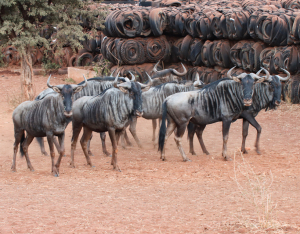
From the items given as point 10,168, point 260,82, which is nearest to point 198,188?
point 260,82

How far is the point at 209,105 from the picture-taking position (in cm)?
791

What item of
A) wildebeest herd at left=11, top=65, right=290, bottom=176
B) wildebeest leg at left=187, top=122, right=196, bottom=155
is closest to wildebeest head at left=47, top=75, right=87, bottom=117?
wildebeest herd at left=11, top=65, right=290, bottom=176

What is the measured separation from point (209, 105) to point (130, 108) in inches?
63.7

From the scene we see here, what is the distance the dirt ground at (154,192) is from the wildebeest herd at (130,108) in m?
0.41

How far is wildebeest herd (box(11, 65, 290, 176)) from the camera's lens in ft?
23.1

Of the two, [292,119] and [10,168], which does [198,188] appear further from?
[292,119]

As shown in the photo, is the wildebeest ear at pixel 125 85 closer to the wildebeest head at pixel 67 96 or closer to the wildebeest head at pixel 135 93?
the wildebeest head at pixel 135 93

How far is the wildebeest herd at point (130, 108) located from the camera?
7.05 meters

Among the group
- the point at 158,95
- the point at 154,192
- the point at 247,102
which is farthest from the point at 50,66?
the point at 154,192

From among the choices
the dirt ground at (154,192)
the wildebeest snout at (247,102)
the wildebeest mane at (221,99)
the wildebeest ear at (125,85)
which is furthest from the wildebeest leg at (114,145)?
the wildebeest snout at (247,102)

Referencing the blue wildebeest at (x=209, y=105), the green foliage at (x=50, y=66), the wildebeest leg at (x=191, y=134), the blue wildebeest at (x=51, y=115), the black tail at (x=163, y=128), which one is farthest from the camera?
the green foliage at (x=50, y=66)

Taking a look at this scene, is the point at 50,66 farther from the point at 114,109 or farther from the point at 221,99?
the point at 221,99

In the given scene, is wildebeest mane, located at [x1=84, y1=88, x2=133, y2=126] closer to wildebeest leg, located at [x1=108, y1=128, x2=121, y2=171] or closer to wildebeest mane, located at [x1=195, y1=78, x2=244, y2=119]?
wildebeest leg, located at [x1=108, y1=128, x2=121, y2=171]

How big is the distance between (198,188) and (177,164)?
1629 millimetres
